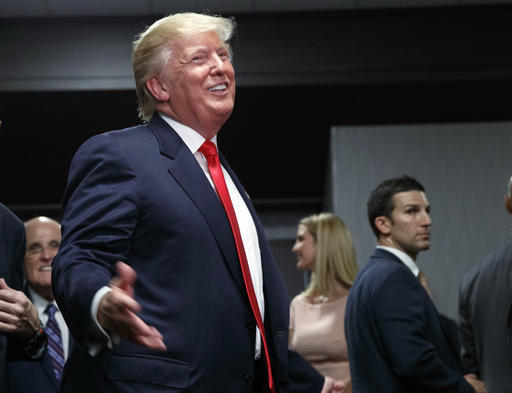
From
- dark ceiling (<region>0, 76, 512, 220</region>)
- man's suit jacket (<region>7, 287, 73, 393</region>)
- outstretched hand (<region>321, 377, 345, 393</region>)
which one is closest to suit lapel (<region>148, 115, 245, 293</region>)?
outstretched hand (<region>321, 377, 345, 393</region>)

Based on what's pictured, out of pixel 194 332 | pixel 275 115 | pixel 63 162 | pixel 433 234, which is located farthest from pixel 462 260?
pixel 194 332

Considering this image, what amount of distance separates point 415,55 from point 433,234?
114 centimetres

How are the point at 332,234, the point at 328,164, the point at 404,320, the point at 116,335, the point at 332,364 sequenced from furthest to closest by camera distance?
the point at 328,164
the point at 332,234
the point at 332,364
the point at 404,320
the point at 116,335

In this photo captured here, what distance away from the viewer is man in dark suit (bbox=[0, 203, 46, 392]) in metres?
1.87

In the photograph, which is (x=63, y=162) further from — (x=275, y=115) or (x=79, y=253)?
(x=79, y=253)

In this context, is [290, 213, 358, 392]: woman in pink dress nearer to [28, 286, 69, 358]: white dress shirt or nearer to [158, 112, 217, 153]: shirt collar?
[28, 286, 69, 358]: white dress shirt

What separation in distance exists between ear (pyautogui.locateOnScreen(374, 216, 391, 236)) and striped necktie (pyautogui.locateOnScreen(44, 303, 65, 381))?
1314 millimetres

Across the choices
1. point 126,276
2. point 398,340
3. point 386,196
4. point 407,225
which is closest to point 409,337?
point 398,340

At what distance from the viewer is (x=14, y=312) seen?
6.14 ft

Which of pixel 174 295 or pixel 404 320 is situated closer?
pixel 174 295

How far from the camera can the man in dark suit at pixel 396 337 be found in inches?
100

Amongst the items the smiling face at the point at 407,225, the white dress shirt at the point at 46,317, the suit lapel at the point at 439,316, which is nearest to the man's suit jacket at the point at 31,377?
the white dress shirt at the point at 46,317

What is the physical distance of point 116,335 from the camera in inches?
47.6

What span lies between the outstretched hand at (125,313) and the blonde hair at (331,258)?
2.80 meters
